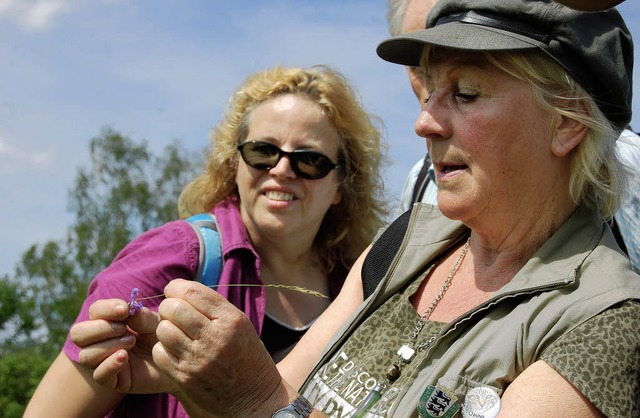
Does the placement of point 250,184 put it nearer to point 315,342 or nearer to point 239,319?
point 315,342

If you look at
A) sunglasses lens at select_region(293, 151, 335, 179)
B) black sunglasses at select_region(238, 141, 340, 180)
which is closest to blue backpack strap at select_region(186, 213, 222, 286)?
black sunglasses at select_region(238, 141, 340, 180)

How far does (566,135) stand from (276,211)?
2.11 metres

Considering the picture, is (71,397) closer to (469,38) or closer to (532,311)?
(532,311)

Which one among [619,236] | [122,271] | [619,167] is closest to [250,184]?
[122,271]

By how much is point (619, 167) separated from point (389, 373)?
912 mm

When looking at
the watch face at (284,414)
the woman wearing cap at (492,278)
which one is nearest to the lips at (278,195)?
the woman wearing cap at (492,278)

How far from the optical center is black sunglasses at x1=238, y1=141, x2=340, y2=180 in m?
4.41

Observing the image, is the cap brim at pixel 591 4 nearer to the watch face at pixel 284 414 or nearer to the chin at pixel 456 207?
the chin at pixel 456 207

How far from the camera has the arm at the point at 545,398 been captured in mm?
2014

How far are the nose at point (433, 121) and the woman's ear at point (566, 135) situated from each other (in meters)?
0.32

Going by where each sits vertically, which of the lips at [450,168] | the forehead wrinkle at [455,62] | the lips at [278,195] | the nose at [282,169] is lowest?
the lips at [278,195]

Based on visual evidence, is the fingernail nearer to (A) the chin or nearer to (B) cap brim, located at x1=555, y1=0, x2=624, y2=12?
(A) the chin

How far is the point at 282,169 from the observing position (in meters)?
4.39

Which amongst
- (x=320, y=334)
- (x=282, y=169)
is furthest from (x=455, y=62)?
(x=282, y=169)
